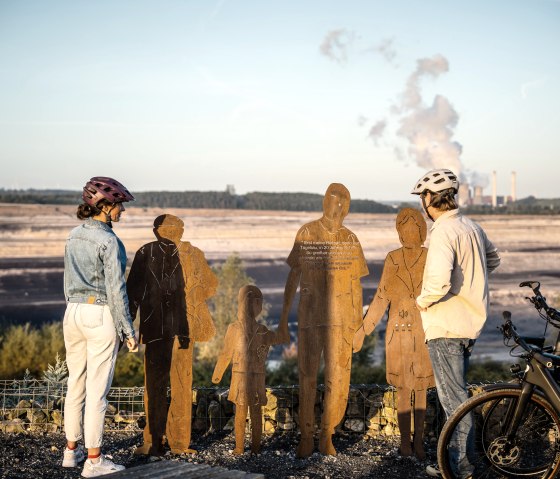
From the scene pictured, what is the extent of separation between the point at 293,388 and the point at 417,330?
157 cm

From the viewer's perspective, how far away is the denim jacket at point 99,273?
6332mm

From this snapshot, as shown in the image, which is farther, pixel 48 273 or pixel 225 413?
pixel 48 273

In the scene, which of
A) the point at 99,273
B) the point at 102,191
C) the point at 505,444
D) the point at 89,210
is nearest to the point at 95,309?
the point at 99,273

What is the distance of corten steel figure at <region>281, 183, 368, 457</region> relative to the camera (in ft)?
25.2

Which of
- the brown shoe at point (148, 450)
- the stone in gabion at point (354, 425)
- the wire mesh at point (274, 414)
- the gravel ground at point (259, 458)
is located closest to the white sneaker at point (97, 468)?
the gravel ground at point (259, 458)

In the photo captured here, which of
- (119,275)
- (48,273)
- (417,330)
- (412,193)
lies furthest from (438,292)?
(48,273)

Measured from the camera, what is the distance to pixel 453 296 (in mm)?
6035

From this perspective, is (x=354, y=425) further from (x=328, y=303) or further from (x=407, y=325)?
(x=328, y=303)

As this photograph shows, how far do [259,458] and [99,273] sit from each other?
235 centimetres

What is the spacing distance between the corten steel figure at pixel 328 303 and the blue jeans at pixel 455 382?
1.67 metres

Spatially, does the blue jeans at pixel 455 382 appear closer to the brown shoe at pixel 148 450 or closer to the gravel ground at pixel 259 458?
the gravel ground at pixel 259 458

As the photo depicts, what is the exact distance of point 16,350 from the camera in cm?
1730

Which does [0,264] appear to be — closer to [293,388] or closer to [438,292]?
[293,388]

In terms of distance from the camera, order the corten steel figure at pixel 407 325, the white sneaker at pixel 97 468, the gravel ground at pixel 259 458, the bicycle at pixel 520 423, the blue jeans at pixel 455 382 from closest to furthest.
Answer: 1. the bicycle at pixel 520 423
2. the blue jeans at pixel 455 382
3. the white sneaker at pixel 97 468
4. the gravel ground at pixel 259 458
5. the corten steel figure at pixel 407 325
